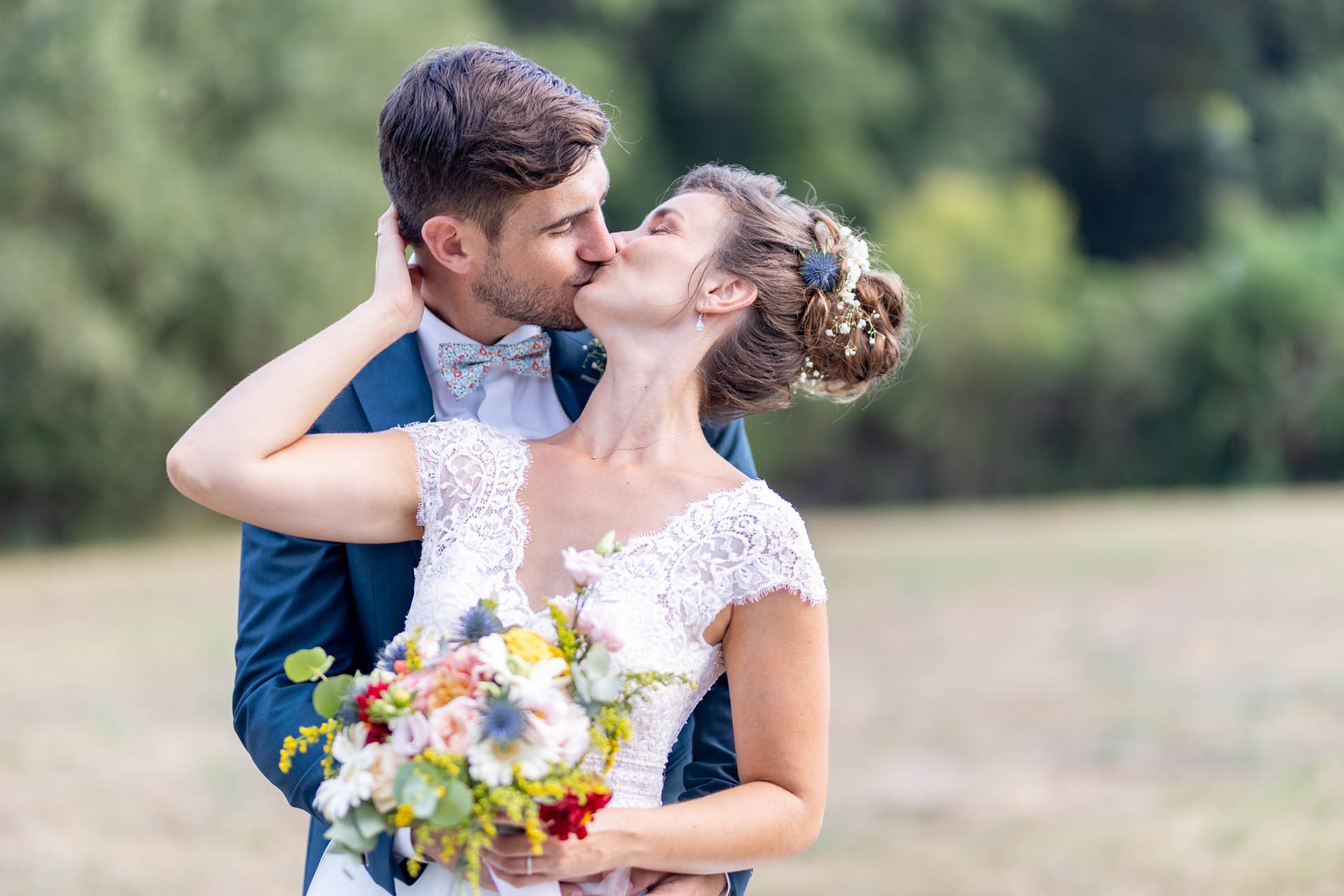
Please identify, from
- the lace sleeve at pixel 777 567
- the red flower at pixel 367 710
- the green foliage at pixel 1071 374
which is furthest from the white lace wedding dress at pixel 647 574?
the green foliage at pixel 1071 374

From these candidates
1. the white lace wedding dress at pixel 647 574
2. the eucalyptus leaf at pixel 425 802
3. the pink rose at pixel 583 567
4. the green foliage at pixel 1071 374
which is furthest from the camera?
the green foliage at pixel 1071 374

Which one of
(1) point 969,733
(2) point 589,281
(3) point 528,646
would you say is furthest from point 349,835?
(1) point 969,733

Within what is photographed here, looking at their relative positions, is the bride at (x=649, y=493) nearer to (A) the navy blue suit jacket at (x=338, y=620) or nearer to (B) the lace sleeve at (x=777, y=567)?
(B) the lace sleeve at (x=777, y=567)

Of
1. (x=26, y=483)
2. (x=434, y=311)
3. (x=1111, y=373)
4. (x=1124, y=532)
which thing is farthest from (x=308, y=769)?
(x=1111, y=373)

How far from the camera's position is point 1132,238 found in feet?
122

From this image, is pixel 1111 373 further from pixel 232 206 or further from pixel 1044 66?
pixel 232 206

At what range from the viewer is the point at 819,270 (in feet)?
9.27

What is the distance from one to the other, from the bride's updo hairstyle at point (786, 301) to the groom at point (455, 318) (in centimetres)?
30

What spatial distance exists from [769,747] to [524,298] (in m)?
1.06

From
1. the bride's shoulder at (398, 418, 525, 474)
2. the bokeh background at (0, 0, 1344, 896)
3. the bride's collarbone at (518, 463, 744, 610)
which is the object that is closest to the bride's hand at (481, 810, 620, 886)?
the bride's collarbone at (518, 463, 744, 610)

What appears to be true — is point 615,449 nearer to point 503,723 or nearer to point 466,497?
point 466,497

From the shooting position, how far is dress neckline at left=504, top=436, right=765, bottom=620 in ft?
7.89

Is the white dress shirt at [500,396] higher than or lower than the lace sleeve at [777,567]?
higher

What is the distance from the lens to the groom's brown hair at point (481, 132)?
2.63 m
